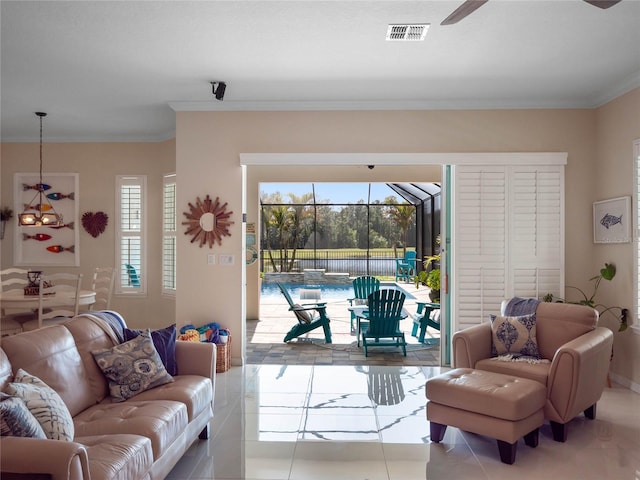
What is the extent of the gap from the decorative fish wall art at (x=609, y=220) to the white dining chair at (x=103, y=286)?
568 centimetres

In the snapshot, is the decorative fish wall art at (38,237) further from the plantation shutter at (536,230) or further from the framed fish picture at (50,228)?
→ the plantation shutter at (536,230)

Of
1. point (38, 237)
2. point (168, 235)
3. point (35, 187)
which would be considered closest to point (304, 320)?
point (168, 235)

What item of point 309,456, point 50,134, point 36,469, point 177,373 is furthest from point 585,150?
point 50,134

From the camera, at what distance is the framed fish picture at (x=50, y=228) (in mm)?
7051

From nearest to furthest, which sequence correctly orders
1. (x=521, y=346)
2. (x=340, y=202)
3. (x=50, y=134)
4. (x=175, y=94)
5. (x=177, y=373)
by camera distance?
(x=177, y=373) < (x=521, y=346) < (x=175, y=94) < (x=50, y=134) < (x=340, y=202)

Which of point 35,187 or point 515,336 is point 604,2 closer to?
point 515,336

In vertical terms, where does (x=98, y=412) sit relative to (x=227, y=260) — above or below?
below

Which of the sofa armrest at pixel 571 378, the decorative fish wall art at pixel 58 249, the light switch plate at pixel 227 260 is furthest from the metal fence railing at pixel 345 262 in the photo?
the sofa armrest at pixel 571 378

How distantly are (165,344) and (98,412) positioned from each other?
0.71m

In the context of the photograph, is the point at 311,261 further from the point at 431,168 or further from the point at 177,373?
the point at 177,373

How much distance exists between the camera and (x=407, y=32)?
3482mm

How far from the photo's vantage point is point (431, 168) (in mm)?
8547

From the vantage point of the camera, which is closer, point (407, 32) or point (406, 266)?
point (407, 32)

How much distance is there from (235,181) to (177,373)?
2529 millimetres
